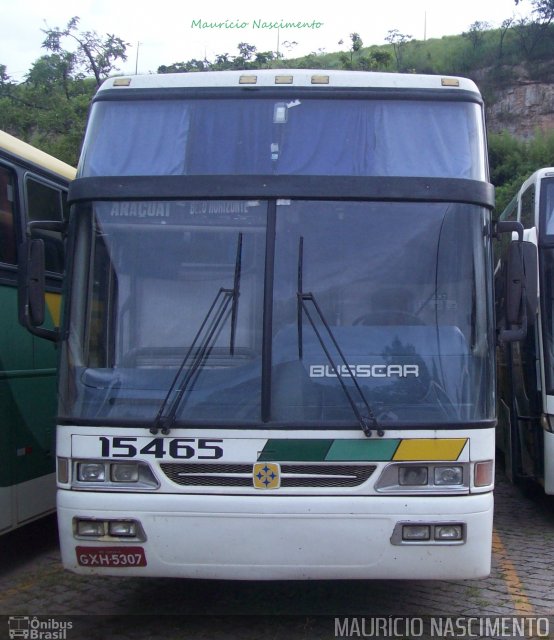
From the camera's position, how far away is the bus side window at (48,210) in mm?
7895

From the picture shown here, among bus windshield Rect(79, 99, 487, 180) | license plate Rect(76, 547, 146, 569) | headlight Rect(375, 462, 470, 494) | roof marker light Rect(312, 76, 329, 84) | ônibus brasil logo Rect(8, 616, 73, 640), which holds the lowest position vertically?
ônibus brasil logo Rect(8, 616, 73, 640)

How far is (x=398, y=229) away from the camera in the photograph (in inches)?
214

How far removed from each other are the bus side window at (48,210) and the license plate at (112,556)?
3417mm

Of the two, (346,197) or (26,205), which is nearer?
(346,197)

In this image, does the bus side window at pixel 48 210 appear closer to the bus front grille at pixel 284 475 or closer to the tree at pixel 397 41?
the bus front grille at pixel 284 475

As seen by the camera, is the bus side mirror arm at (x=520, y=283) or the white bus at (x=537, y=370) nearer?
the bus side mirror arm at (x=520, y=283)

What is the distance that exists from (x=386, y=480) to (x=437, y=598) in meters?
1.73

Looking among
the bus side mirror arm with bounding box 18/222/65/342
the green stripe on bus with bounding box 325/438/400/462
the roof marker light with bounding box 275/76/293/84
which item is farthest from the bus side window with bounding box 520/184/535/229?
the bus side mirror arm with bounding box 18/222/65/342

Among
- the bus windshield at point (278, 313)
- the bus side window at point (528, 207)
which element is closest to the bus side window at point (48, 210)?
the bus windshield at point (278, 313)

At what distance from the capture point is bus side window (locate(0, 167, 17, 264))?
7.20 m

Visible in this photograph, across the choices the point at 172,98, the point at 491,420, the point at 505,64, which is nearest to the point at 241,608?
the point at 491,420

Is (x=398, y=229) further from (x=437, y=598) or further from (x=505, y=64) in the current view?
(x=505, y=64)

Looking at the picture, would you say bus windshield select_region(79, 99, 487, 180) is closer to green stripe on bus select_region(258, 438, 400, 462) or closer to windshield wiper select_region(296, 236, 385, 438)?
windshield wiper select_region(296, 236, 385, 438)

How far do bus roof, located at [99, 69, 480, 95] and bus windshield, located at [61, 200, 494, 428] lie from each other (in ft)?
3.03
